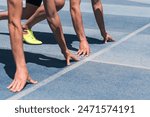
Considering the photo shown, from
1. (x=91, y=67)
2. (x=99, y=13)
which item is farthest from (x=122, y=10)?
(x=91, y=67)

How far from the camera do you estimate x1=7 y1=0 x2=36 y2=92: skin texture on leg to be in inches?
167

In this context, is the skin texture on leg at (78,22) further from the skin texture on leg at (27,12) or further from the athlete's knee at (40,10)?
the skin texture on leg at (27,12)

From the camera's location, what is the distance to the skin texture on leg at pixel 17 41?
423 cm

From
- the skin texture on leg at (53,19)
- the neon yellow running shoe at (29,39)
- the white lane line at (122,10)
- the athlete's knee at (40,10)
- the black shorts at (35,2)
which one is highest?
the skin texture on leg at (53,19)

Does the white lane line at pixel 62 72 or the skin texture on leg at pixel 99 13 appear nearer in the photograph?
the white lane line at pixel 62 72

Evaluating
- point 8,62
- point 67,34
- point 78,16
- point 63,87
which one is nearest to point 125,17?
point 67,34

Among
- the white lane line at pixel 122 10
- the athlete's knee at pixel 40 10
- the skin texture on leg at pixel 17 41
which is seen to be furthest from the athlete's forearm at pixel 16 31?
the white lane line at pixel 122 10

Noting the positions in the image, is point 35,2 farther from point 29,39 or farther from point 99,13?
point 99,13

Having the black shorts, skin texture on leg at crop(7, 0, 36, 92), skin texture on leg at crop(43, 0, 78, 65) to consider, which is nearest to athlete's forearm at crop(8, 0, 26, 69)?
skin texture on leg at crop(7, 0, 36, 92)

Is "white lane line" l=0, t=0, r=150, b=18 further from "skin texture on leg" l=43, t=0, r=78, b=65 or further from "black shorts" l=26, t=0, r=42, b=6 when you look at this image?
"skin texture on leg" l=43, t=0, r=78, b=65

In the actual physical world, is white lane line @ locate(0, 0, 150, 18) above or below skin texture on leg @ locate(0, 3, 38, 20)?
below

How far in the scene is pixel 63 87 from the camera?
450cm

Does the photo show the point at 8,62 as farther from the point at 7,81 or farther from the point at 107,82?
the point at 107,82

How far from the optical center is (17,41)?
4336 millimetres
